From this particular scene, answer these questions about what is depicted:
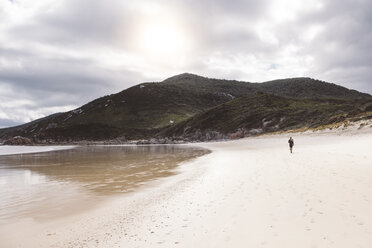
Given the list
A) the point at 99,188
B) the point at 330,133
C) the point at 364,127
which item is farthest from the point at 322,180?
the point at 330,133

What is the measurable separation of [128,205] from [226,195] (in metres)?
4.55

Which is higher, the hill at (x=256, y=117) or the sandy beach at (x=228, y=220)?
the hill at (x=256, y=117)

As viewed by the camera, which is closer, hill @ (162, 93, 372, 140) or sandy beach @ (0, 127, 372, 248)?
sandy beach @ (0, 127, 372, 248)

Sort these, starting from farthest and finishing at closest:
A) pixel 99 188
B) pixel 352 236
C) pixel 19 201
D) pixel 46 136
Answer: pixel 46 136 → pixel 99 188 → pixel 19 201 → pixel 352 236

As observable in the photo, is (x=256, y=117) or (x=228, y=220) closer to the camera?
(x=228, y=220)

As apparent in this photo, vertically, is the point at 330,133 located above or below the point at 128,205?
above

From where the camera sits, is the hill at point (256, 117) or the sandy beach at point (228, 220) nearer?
the sandy beach at point (228, 220)

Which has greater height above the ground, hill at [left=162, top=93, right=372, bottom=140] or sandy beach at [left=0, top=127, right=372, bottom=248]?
hill at [left=162, top=93, right=372, bottom=140]

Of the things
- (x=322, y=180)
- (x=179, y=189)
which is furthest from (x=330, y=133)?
(x=179, y=189)

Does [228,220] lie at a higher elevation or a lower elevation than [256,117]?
lower

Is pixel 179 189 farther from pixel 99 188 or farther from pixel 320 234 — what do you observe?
pixel 320 234

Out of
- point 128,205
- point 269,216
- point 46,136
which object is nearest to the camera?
point 269,216

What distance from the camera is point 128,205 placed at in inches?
442

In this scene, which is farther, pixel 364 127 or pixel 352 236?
pixel 364 127
